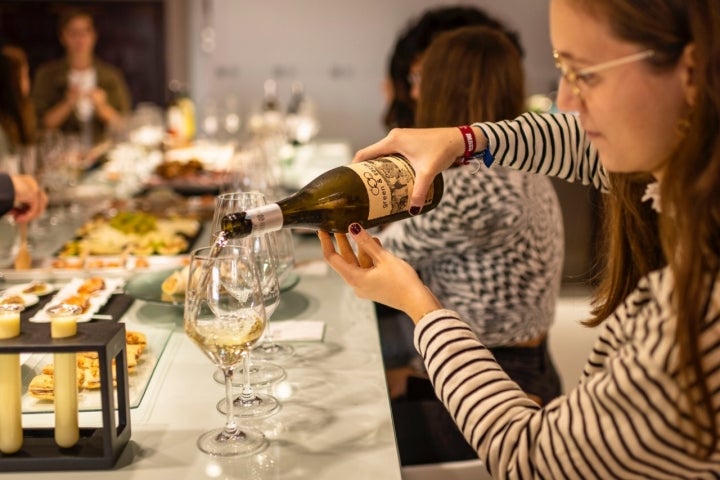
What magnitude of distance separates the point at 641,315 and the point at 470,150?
0.56 meters

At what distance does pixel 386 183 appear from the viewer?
1.35 meters

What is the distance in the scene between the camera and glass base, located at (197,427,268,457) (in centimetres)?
123

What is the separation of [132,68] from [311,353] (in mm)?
5854

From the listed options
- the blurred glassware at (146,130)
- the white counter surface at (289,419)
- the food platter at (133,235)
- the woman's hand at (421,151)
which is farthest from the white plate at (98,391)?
→ the blurred glassware at (146,130)

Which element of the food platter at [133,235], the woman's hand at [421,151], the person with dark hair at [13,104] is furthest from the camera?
the person with dark hair at [13,104]

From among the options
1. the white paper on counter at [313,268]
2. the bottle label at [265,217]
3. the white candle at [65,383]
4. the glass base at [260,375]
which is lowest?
the glass base at [260,375]

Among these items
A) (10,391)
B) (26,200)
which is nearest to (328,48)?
(26,200)

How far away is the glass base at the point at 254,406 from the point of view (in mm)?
1363

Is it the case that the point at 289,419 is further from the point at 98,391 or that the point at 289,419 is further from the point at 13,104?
the point at 13,104

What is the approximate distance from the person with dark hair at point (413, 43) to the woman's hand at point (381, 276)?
169 centimetres

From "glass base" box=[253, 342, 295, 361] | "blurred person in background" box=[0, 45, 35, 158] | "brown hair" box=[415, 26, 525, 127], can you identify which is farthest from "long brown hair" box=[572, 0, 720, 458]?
"blurred person in background" box=[0, 45, 35, 158]

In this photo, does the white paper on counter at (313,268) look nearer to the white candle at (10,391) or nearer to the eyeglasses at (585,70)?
the white candle at (10,391)

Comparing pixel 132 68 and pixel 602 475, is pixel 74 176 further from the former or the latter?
pixel 132 68

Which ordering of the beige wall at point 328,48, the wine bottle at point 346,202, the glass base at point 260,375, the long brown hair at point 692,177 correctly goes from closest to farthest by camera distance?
the long brown hair at point 692,177 < the wine bottle at point 346,202 < the glass base at point 260,375 < the beige wall at point 328,48
